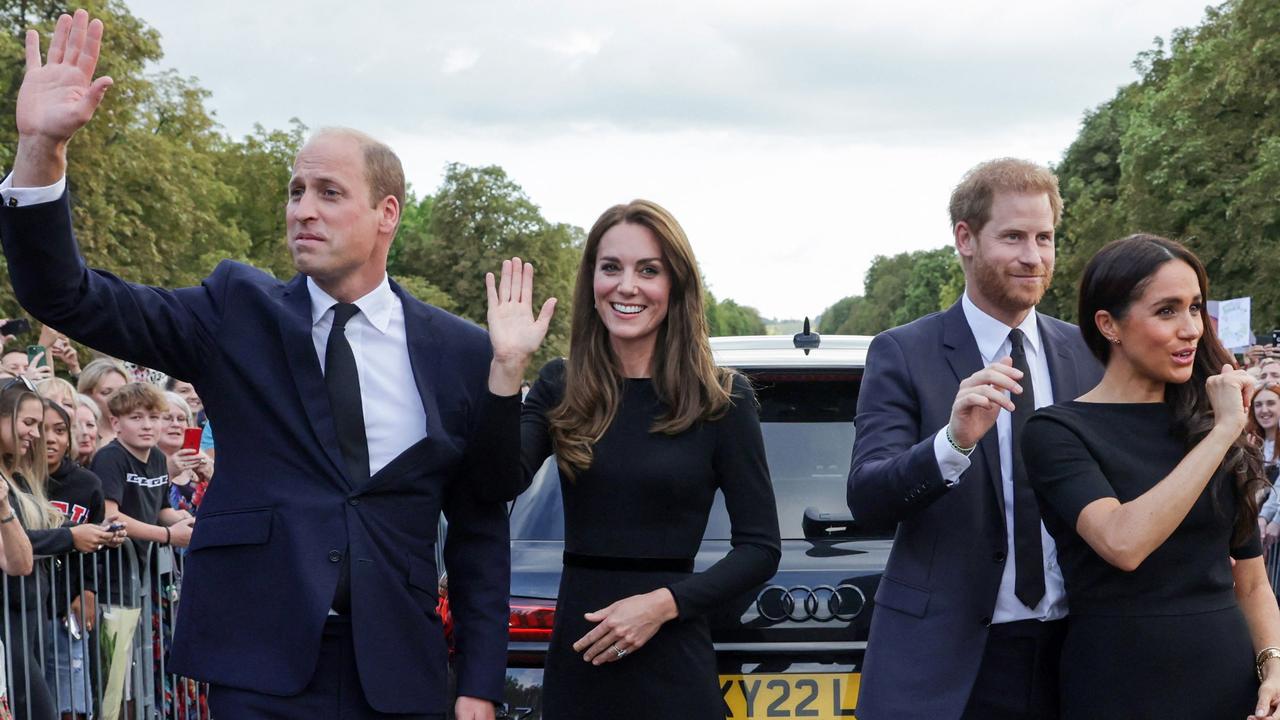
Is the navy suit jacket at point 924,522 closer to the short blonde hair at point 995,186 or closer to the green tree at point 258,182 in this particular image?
the short blonde hair at point 995,186

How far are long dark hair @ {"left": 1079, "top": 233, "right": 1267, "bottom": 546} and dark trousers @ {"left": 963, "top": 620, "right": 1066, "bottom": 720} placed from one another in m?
0.51

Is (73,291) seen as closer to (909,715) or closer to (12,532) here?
(909,715)

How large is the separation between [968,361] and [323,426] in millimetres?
1645

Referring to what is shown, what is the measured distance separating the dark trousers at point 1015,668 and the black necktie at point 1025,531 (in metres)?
0.09

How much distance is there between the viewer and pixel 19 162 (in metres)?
3.16

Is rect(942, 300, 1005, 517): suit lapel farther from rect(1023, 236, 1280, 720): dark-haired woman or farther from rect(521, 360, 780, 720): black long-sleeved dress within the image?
rect(521, 360, 780, 720): black long-sleeved dress

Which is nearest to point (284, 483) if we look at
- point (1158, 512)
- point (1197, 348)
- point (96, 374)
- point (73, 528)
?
point (1158, 512)

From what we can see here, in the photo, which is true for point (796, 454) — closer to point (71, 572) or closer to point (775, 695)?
point (775, 695)

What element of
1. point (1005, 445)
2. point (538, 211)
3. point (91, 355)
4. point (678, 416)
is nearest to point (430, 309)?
point (678, 416)

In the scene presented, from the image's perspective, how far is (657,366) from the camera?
4.29 m

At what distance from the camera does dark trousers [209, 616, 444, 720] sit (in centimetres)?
340

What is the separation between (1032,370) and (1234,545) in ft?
2.32

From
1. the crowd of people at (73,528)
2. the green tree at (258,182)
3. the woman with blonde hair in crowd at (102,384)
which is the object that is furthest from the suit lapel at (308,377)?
the green tree at (258,182)

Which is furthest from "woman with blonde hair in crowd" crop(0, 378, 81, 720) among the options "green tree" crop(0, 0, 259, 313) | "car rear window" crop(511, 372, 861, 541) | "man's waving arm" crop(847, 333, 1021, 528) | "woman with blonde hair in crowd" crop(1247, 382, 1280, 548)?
"green tree" crop(0, 0, 259, 313)
